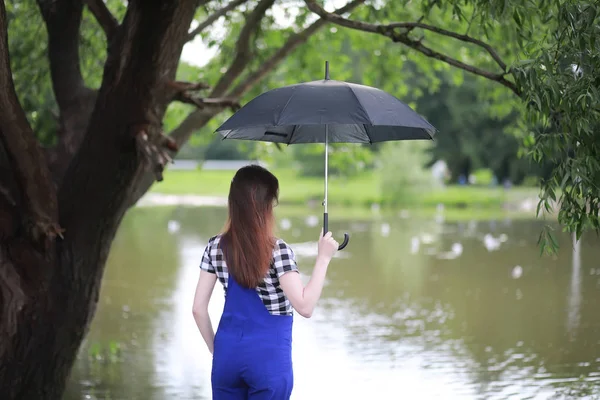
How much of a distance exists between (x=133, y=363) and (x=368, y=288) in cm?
584

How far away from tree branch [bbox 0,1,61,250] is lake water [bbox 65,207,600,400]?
254 cm

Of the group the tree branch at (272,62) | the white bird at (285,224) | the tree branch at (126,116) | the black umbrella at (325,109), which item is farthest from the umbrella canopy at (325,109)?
the white bird at (285,224)

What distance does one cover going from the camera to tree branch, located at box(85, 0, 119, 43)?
6566 millimetres

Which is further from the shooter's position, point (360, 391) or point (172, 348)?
point (172, 348)

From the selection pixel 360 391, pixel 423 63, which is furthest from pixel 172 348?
pixel 423 63

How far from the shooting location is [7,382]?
5984mm

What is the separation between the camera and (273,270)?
3.83 meters

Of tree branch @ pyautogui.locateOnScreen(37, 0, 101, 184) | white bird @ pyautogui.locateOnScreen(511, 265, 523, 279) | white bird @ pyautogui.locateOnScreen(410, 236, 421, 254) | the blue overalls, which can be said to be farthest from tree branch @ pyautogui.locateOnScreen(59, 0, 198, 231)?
white bird @ pyautogui.locateOnScreen(410, 236, 421, 254)

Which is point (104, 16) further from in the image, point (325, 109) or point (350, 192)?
point (350, 192)

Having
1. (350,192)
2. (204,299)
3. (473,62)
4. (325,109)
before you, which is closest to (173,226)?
(473,62)

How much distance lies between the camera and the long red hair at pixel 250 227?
3787mm

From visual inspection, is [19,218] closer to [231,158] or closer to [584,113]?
[584,113]

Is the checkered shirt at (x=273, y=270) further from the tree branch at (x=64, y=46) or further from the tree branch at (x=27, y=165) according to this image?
the tree branch at (x=64, y=46)

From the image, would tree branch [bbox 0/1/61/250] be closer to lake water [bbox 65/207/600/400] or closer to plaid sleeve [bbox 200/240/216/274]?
plaid sleeve [bbox 200/240/216/274]
